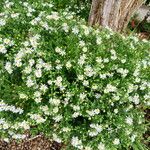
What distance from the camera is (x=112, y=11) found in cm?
491

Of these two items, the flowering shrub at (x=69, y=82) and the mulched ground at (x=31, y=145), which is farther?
the mulched ground at (x=31, y=145)

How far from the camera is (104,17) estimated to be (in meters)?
4.99

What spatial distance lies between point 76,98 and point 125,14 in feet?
6.19

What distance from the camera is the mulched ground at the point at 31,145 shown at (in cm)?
439

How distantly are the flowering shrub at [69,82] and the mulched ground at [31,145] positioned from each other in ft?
2.11

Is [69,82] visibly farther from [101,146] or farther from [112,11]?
[112,11]

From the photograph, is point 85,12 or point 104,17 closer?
point 104,17

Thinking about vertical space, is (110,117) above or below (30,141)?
above

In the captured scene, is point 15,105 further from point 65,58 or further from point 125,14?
point 125,14

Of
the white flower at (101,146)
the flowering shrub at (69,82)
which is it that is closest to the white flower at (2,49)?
the flowering shrub at (69,82)

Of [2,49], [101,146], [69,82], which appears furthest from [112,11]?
[101,146]

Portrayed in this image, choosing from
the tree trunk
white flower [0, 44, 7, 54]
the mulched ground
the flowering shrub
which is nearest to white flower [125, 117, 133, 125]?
the flowering shrub

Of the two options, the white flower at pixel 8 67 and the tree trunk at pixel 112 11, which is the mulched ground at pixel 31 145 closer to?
the white flower at pixel 8 67

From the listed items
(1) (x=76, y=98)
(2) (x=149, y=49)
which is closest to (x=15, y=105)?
(1) (x=76, y=98)
